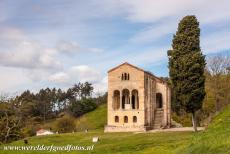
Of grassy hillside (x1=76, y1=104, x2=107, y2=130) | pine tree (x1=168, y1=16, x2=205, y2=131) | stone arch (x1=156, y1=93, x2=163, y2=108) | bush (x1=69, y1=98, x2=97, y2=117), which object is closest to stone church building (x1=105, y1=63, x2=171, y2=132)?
stone arch (x1=156, y1=93, x2=163, y2=108)

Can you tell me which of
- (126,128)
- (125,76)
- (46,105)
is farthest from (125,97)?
(46,105)

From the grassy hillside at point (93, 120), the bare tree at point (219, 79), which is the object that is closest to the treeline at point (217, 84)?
the bare tree at point (219, 79)

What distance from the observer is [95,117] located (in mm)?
128875

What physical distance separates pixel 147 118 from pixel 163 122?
12.8 ft

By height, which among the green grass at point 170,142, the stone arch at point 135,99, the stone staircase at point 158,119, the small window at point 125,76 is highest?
the small window at point 125,76

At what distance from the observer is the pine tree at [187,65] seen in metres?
47.4

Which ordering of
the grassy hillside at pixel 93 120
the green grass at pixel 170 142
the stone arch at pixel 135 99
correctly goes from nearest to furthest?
the green grass at pixel 170 142 < the stone arch at pixel 135 99 < the grassy hillside at pixel 93 120

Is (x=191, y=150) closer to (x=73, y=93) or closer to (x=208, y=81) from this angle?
(x=208, y=81)

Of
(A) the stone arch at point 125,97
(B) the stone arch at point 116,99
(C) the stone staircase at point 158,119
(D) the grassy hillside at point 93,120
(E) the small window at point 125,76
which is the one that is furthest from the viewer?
(D) the grassy hillside at point 93,120

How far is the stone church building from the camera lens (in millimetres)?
70312

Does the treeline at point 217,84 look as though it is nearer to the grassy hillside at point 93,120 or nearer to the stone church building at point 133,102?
the stone church building at point 133,102

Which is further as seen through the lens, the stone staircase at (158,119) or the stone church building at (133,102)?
the stone staircase at (158,119)

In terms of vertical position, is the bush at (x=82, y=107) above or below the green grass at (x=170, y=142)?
above

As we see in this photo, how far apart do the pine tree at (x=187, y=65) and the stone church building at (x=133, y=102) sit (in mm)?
21123
